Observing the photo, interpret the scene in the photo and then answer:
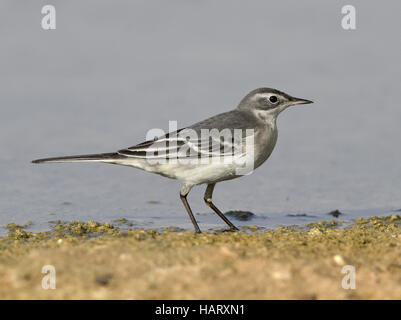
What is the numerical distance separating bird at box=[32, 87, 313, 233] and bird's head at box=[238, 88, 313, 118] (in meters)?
0.13

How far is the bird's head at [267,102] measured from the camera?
376 inches

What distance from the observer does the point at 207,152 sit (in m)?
8.80

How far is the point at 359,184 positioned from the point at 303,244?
167 inches

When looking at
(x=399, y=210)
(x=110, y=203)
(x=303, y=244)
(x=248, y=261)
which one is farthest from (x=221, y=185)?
(x=248, y=261)

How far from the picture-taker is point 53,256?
6230 mm

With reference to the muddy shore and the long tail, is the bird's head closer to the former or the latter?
the long tail

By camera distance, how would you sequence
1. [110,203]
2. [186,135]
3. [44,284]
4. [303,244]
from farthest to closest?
1. [110,203]
2. [186,135]
3. [303,244]
4. [44,284]

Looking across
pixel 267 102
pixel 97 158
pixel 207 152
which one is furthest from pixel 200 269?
pixel 267 102

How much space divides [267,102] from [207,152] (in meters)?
1.32

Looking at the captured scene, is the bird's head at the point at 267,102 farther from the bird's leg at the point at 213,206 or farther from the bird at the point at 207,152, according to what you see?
the bird's leg at the point at 213,206

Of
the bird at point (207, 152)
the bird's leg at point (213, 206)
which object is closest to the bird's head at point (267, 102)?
the bird at point (207, 152)

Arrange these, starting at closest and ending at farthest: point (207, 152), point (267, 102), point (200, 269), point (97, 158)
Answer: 1. point (200, 269)
2. point (207, 152)
3. point (97, 158)
4. point (267, 102)

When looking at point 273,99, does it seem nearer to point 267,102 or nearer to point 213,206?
point 267,102
